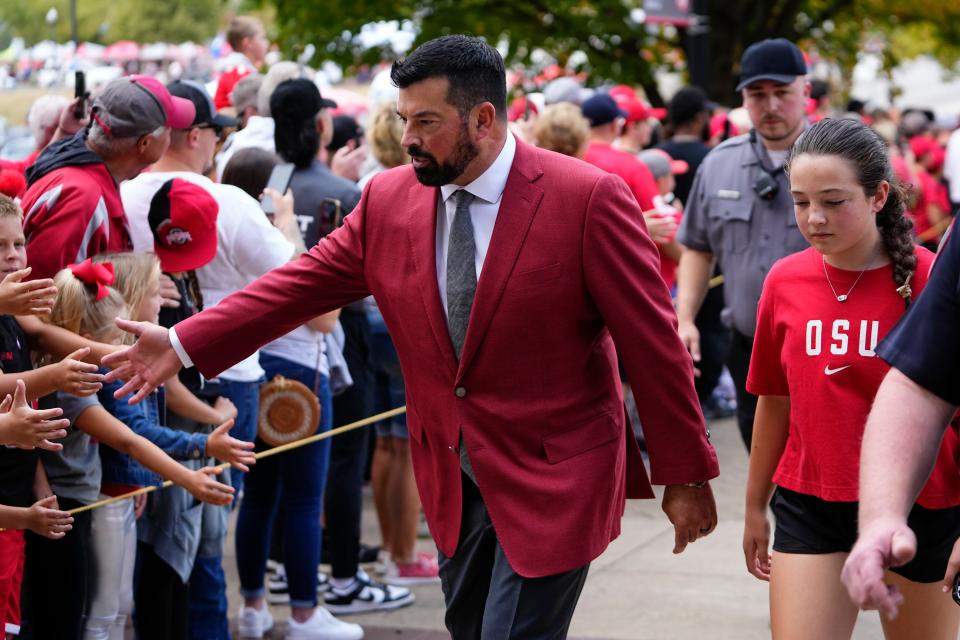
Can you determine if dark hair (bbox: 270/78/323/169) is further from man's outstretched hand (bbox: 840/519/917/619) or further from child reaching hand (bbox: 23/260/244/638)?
man's outstretched hand (bbox: 840/519/917/619)

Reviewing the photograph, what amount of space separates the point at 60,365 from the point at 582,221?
147 centimetres

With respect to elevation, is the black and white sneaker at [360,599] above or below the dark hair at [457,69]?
below

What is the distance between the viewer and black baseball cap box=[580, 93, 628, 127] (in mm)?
8391

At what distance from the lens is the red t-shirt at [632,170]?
788cm

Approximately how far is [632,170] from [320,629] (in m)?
3.31

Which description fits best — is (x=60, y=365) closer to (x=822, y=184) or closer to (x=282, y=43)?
(x=822, y=184)

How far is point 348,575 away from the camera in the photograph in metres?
6.33

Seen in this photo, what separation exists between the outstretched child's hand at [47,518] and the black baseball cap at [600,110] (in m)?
5.03

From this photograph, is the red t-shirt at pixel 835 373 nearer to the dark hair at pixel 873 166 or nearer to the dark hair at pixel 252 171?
the dark hair at pixel 873 166

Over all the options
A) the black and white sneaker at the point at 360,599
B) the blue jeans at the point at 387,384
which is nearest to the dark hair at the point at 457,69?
the blue jeans at the point at 387,384

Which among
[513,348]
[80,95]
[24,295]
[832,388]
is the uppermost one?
[80,95]

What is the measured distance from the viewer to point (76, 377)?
12.6 ft

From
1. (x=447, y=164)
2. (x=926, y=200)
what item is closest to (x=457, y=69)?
(x=447, y=164)

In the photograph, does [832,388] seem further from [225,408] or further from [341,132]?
[341,132]
